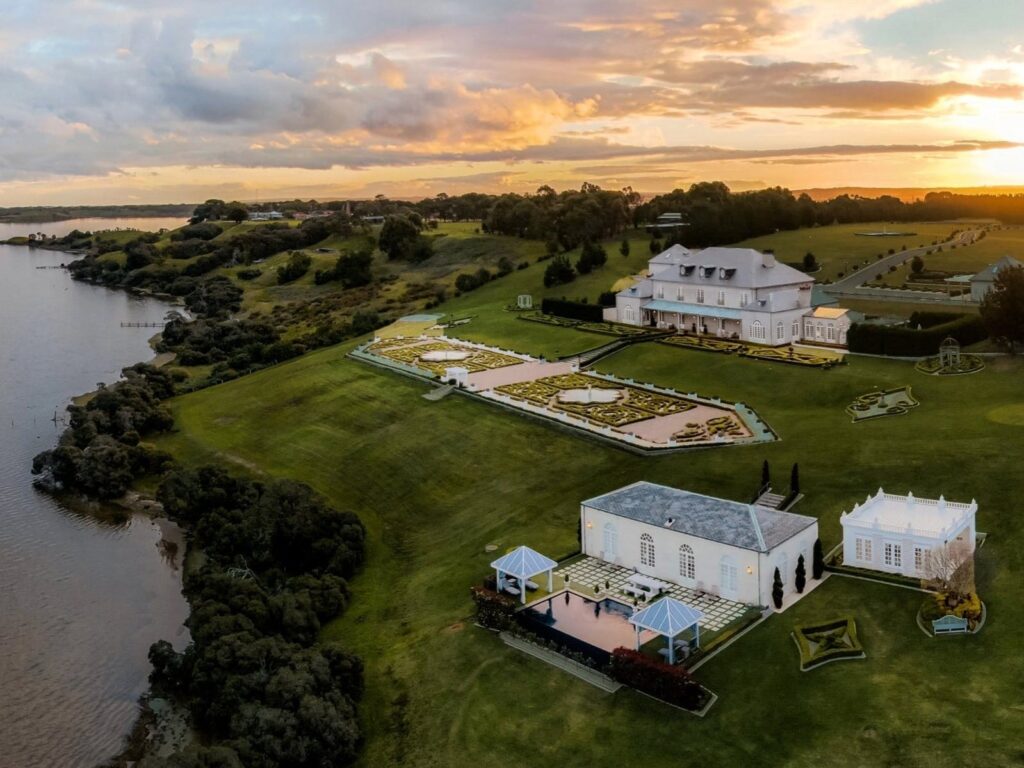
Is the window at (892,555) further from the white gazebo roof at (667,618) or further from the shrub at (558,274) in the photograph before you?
the shrub at (558,274)

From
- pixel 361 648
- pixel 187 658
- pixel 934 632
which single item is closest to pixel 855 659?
pixel 934 632

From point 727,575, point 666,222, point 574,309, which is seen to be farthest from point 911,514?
point 666,222

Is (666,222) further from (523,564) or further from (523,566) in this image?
(523,566)

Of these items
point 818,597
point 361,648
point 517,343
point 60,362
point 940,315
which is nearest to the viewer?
point 818,597

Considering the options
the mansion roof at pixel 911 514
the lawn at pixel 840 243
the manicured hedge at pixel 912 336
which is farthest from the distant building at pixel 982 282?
the mansion roof at pixel 911 514

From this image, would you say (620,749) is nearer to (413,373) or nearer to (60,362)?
(413,373)
